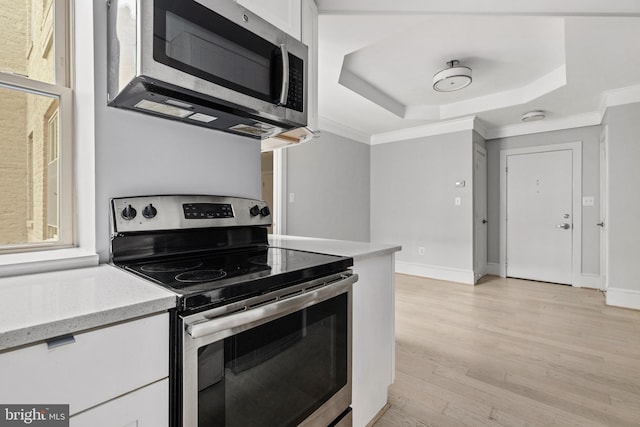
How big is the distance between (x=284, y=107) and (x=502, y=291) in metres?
3.93

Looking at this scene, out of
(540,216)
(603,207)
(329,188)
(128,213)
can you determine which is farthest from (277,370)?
(540,216)

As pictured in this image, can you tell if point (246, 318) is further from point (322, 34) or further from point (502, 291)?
point (502, 291)

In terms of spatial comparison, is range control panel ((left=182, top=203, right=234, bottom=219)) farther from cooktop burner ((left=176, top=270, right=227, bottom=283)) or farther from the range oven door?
the range oven door

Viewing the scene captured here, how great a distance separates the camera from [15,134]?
1170 mm

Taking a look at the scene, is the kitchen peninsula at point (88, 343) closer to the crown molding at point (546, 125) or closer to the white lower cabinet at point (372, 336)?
the white lower cabinet at point (372, 336)

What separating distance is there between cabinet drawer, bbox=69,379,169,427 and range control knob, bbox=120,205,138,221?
64cm

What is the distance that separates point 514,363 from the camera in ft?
7.16

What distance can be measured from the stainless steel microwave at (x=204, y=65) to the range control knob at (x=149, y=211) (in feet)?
1.25

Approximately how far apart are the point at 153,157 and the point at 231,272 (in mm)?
658

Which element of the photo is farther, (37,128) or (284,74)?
(284,74)

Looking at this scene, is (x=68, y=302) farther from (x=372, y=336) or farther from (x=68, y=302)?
(x=372, y=336)

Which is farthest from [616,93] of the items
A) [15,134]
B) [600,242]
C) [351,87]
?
[15,134]

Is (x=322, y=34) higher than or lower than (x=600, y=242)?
higher

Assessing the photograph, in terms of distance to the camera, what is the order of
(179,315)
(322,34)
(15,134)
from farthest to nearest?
1. (322,34)
2. (15,134)
3. (179,315)
